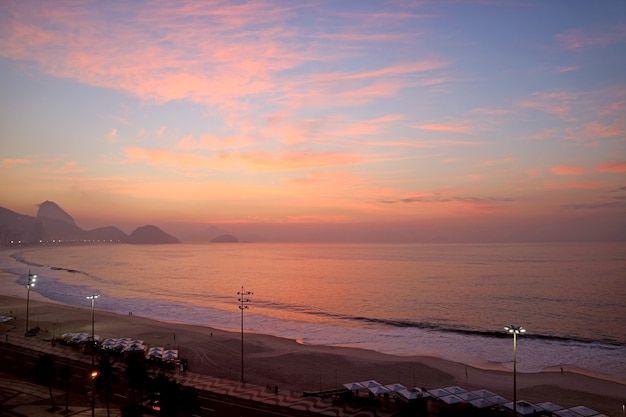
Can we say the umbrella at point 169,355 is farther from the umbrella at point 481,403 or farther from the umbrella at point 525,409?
the umbrella at point 525,409

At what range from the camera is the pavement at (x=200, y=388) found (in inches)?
1281

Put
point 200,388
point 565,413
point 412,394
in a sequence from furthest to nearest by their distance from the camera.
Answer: point 200,388, point 412,394, point 565,413

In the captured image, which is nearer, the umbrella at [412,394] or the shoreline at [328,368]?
the umbrella at [412,394]

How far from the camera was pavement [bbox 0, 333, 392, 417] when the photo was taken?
107 ft

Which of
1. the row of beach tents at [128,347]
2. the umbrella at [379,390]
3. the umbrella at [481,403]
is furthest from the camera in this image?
the row of beach tents at [128,347]

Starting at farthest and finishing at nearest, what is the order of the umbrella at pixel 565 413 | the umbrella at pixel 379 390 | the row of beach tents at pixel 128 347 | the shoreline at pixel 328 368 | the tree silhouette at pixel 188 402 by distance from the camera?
1. the row of beach tents at pixel 128 347
2. the shoreline at pixel 328 368
3. the umbrella at pixel 379 390
4. the umbrella at pixel 565 413
5. the tree silhouette at pixel 188 402

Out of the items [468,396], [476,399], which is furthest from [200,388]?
[476,399]

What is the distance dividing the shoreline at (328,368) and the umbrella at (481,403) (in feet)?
29.8

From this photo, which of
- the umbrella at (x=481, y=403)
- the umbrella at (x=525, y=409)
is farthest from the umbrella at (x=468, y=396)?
the umbrella at (x=525, y=409)

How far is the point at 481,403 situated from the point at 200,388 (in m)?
23.8

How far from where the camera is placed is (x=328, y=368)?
163ft

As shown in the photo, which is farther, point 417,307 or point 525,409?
point 417,307

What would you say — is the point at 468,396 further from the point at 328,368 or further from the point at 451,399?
the point at 328,368

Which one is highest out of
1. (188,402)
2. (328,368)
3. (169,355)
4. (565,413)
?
(188,402)
